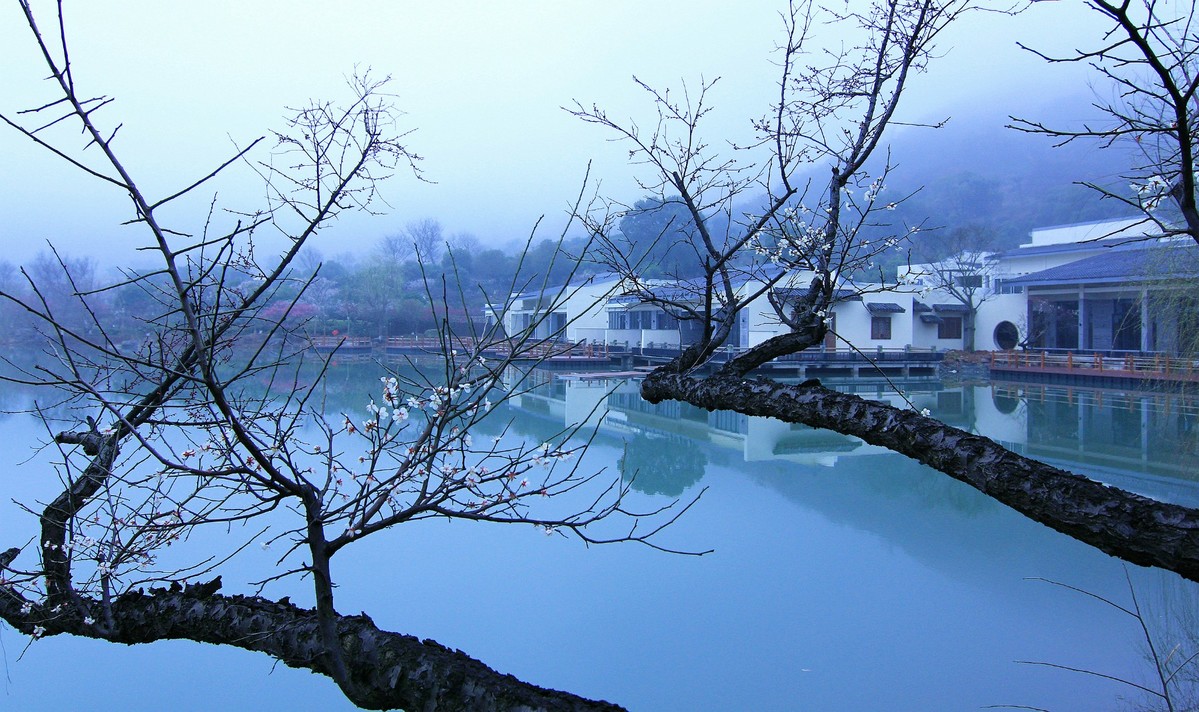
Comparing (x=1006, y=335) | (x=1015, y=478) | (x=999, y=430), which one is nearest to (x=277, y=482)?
(x=1015, y=478)

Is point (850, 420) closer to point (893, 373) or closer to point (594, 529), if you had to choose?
point (594, 529)

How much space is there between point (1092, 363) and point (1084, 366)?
132 mm

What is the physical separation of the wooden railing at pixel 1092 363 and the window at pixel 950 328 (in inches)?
105

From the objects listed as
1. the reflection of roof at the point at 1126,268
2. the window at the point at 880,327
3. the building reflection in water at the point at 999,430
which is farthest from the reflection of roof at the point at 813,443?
the window at the point at 880,327

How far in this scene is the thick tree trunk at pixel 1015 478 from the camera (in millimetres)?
1032

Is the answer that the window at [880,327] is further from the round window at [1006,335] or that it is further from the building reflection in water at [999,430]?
the building reflection in water at [999,430]

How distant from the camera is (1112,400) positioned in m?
12.1

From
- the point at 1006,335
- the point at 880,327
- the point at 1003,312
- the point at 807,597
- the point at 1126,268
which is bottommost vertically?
the point at 807,597

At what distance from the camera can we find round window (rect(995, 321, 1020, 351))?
58.3 ft

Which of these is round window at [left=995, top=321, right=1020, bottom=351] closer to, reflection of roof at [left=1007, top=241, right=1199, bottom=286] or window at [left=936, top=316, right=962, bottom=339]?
window at [left=936, top=316, right=962, bottom=339]

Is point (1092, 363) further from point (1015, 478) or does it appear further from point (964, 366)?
point (1015, 478)

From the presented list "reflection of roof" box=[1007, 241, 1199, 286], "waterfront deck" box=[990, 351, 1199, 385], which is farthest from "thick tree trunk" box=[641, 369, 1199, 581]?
"waterfront deck" box=[990, 351, 1199, 385]

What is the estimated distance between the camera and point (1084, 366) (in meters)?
13.8

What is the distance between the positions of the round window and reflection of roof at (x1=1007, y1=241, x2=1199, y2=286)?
113 cm
